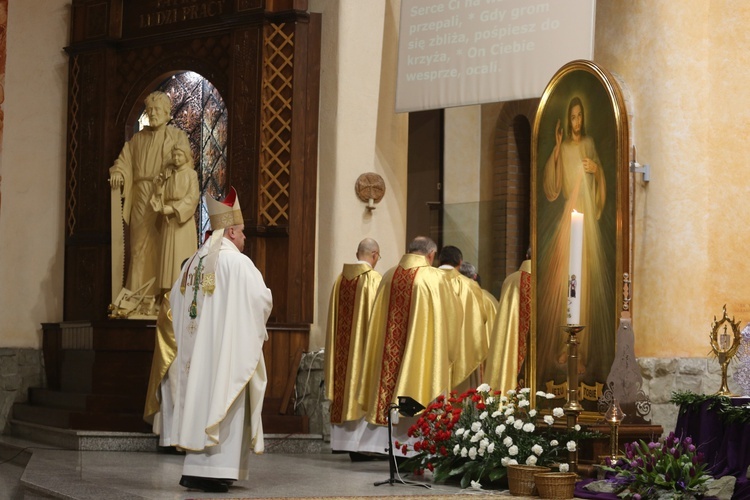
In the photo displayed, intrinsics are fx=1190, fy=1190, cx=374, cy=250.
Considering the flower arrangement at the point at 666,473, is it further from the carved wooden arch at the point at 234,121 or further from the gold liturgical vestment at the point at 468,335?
the carved wooden arch at the point at 234,121

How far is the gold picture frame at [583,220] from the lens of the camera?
7465mm

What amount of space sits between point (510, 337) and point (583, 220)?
6.26 feet

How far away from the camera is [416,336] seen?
29.8 ft

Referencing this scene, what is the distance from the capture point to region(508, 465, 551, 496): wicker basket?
7.00 metres

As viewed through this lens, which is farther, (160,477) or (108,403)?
(108,403)

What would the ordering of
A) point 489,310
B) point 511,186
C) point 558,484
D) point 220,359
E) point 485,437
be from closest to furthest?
1. point 558,484
2. point 220,359
3. point 485,437
4. point 489,310
5. point 511,186

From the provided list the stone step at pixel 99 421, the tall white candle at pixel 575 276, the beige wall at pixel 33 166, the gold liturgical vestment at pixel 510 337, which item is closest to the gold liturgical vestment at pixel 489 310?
the gold liturgical vestment at pixel 510 337

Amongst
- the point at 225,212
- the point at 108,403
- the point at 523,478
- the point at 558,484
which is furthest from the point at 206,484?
the point at 108,403

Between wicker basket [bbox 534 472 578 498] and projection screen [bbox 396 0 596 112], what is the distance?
414 centimetres

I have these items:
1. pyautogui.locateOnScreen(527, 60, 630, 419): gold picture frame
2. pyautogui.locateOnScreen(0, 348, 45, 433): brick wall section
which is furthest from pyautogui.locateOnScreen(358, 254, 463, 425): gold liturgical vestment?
pyautogui.locateOnScreen(0, 348, 45, 433): brick wall section

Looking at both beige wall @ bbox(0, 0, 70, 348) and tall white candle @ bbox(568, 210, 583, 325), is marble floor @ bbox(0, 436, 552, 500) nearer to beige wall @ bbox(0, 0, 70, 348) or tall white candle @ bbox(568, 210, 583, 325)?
tall white candle @ bbox(568, 210, 583, 325)

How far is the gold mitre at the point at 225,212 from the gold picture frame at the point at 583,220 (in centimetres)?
201

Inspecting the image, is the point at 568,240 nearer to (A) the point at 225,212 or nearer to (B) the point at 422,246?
(B) the point at 422,246

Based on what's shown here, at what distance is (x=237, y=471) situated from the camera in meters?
7.33
